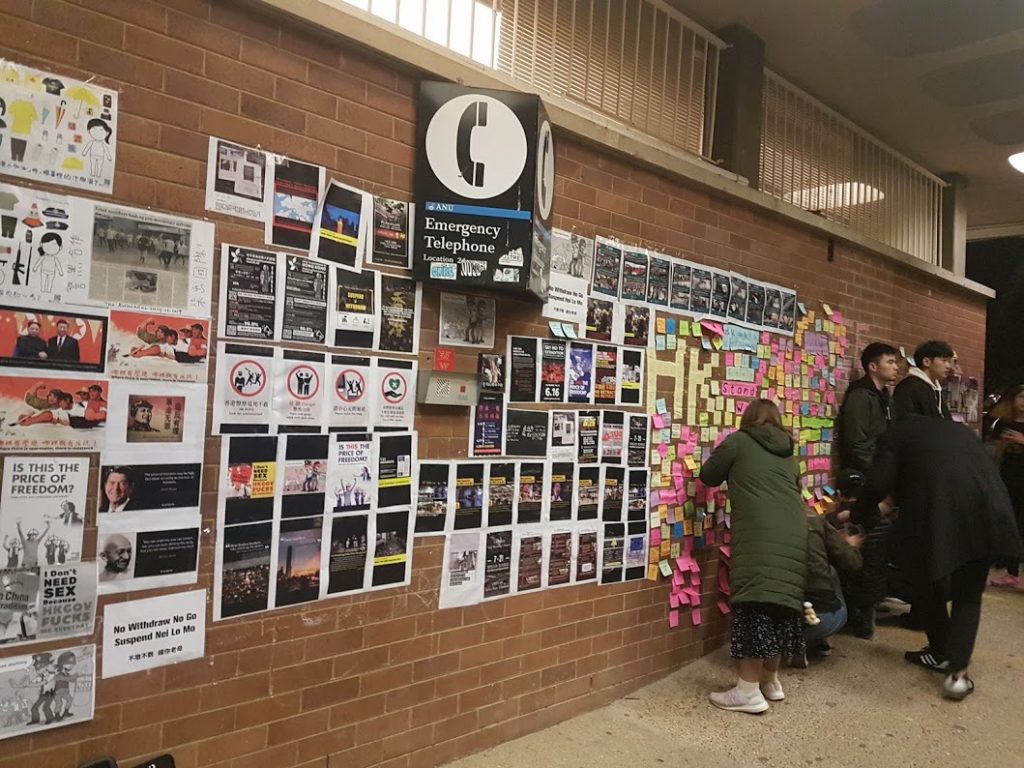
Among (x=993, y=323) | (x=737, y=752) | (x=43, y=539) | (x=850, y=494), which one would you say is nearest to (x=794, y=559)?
(x=737, y=752)

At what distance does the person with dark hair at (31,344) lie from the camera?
1979 mm

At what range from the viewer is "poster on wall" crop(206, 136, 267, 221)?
2.29 metres

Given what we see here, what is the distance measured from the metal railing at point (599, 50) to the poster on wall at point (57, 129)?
A: 3.82 feet

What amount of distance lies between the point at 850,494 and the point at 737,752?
224cm

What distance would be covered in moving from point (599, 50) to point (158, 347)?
3.22 meters

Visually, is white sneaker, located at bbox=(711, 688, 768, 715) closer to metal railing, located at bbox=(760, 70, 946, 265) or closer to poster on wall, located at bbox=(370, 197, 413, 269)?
poster on wall, located at bbox=(370, 197, 413, 269)

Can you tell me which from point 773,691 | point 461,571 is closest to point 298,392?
point 461,571

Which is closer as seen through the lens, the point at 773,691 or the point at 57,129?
the point at 57,129

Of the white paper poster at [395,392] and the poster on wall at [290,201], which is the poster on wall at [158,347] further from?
the white paper poster at [395,392]

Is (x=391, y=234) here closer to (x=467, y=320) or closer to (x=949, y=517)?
(x=467, y=320)

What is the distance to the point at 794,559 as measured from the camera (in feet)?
11.3

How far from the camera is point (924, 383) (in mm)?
Answer: 5273

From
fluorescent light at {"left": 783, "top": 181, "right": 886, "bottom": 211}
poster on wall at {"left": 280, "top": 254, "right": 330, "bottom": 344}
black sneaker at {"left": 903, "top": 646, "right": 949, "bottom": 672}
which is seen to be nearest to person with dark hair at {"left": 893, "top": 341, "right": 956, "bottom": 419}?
fluorescent light at {"left": 783, "top": 181, "right": 886, "bottom": 211}

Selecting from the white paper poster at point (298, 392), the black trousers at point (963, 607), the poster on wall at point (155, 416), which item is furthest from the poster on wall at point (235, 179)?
the black trousers at point (963, 607)
